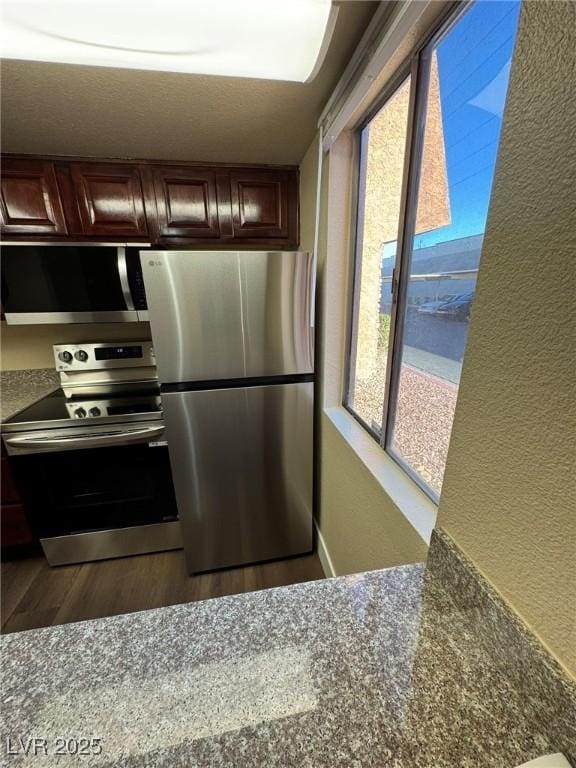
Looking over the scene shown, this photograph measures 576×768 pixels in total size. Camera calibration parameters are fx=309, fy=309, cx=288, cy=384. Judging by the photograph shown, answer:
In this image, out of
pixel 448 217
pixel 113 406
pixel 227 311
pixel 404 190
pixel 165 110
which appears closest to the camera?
pixel 448 217

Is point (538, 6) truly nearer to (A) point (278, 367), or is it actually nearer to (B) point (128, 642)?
(B) point (128, 642)

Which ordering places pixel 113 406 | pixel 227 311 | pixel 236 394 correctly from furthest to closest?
A: pixel 113 406 → pixel 236 394 → pixel 227 311

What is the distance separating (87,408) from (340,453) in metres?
1.38

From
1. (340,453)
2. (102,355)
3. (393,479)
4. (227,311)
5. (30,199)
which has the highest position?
(30,199)

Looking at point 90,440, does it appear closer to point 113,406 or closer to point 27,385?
point 113,406

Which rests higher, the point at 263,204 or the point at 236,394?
the point at 263,204

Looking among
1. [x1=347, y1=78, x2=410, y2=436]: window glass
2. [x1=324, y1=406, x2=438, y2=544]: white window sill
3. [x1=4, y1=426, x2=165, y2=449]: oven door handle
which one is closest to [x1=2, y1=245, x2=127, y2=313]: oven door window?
[x1=4, y1=426, x2=165, y2=449]: oven door handle

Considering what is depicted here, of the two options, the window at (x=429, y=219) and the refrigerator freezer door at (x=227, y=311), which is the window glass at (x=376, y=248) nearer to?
the window at (x=429, y=219)

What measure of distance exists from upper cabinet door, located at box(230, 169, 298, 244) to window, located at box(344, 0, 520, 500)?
57cm

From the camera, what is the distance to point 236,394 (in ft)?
4.99

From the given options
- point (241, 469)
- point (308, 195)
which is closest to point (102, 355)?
point (241, 469)

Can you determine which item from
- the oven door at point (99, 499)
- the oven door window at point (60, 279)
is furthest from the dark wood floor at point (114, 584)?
the oven door window at point (60, 279)

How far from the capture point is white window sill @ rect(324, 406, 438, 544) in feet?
2.87

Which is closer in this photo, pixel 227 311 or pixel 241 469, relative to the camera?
pixel 227 311
